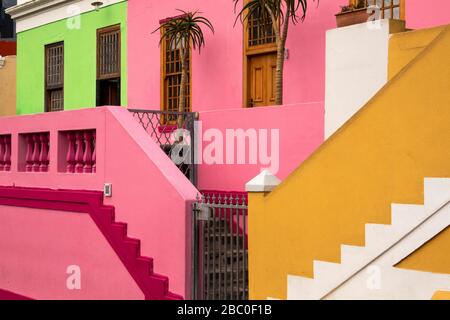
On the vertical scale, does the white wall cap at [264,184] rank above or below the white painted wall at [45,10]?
below

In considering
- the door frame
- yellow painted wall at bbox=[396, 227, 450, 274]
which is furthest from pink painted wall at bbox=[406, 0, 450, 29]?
yellow painted wall at bbox=[396, 227, 450, 274]

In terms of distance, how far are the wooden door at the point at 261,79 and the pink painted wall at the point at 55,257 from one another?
3.75 meters

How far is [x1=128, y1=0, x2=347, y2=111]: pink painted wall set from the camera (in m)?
10.7

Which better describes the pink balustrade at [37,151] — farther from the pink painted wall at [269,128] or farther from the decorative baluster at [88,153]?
the pink painted wall at [269,128]

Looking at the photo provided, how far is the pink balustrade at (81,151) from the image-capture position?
9591 millimetres

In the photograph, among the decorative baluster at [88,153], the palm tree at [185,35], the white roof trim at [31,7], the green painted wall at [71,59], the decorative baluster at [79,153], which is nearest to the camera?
the decorative baluster at [88,153]

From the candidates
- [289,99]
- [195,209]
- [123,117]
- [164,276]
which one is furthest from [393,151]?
[289,99]

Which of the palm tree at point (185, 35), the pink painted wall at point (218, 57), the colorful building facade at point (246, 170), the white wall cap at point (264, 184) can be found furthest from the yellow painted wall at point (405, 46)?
the palm tree at point (185, 35)

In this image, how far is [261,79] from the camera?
38.5 ft

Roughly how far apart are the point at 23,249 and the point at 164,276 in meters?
3.30

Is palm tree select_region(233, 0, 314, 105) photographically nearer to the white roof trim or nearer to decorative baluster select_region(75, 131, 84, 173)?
decorative baluster select_region(75, 131, 84, 173)

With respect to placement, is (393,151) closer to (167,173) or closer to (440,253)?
(440,253)

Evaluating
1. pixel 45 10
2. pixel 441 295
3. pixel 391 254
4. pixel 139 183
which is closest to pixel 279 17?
pixel 139 183

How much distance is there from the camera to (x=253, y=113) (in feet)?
33.1
